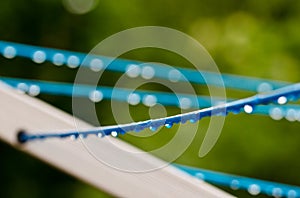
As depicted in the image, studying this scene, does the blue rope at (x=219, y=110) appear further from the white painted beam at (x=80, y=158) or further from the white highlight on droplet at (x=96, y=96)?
the white highlight on droplet at (x=96, y=96)

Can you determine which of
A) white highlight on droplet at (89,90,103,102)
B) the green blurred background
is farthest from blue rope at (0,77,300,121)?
the green blurred background

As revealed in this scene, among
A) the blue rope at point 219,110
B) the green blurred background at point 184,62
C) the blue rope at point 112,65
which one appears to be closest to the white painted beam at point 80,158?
the blue rope at point 219,110

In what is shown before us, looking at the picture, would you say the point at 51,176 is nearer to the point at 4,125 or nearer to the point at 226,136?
the point at 226,136

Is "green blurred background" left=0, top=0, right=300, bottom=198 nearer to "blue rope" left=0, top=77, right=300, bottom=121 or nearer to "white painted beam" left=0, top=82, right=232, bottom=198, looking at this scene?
"blue rope" left=0, top=77, right=300, bottom=121

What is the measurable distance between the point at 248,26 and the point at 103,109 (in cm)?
62

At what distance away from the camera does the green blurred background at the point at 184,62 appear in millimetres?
2598

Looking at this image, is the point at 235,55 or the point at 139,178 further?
the point at 235,55

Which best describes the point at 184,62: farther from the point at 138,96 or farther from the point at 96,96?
the point at 96,96

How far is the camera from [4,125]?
3.04 feet

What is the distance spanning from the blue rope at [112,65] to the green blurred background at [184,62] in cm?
16

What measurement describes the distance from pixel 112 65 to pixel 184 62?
659 millimetres

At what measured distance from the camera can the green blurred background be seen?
2.60m

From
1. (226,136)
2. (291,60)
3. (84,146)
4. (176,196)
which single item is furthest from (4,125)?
(291,60)

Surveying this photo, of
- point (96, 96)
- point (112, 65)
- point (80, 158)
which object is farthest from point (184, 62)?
point (80, 158)
